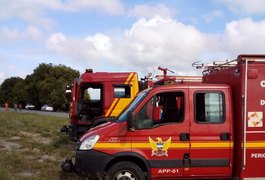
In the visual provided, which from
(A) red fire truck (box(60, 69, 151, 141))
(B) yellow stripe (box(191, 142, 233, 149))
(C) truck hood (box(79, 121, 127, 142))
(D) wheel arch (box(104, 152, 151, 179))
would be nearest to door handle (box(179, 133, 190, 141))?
(B) yellow stripe (box(191, 142, 233, 149))

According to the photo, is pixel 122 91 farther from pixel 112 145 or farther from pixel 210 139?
pixel 210 139

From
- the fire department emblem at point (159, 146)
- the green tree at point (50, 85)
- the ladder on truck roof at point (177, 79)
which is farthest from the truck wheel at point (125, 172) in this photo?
the green tree at point (50, 85)

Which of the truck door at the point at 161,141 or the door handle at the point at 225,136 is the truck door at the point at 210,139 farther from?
the truck door at the point at 161,141

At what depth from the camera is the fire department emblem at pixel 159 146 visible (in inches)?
339

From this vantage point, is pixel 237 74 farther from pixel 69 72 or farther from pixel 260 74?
pixel 69 72

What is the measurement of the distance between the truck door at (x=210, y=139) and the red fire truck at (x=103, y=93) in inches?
281

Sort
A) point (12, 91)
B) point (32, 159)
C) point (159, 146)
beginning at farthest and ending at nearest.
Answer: point (12, 91) → point (32, 159) → point (159, 146)

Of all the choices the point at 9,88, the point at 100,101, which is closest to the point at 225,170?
the point at 100,101

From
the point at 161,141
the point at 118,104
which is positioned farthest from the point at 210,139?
the point at 118,104

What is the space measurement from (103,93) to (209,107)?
24.9ft

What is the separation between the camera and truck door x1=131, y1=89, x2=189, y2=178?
8609 mm

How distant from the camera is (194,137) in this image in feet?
28.5

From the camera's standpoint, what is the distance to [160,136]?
862 centimetres

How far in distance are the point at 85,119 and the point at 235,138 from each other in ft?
27.5
